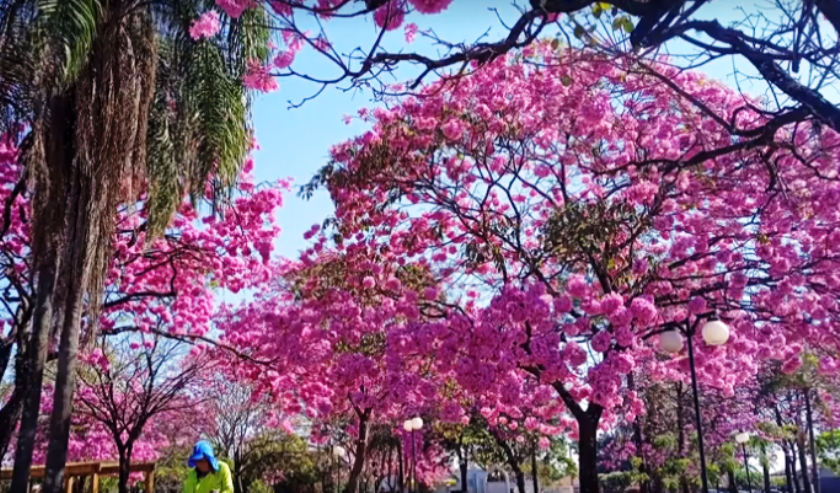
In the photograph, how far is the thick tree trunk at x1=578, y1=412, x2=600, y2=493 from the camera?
1138cm

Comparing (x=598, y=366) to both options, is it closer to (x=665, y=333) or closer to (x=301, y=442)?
(x=665, y=333)

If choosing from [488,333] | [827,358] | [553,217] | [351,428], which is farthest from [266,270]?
[351,428]

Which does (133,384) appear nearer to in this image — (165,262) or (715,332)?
(165,262)

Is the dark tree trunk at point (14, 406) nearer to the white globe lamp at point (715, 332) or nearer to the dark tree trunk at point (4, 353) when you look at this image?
the dark tree trunk at point (4, 353)

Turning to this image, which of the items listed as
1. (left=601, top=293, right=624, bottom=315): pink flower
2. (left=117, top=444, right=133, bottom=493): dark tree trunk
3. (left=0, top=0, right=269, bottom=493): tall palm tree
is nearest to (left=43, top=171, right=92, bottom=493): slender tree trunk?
(left=0, top=0, right=269, bottom=493): tall palm tree

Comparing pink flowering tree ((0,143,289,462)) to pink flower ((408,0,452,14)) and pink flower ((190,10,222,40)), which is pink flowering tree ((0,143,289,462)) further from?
pink flower ((408,0,452,14))

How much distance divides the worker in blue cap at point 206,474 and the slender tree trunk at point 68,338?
165 cm

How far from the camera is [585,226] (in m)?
10.1

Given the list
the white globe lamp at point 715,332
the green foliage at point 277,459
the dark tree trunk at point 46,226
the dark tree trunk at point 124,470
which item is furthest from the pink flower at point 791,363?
the green foliage at point 277,459

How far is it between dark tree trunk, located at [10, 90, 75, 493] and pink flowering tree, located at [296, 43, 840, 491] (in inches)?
173

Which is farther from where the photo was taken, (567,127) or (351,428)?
(351,428)

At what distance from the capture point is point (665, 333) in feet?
33.0

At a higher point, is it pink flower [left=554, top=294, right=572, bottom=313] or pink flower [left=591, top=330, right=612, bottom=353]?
pink flower [left=554, top=294, right=572, bottom=313]

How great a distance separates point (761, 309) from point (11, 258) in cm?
1138
